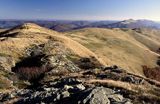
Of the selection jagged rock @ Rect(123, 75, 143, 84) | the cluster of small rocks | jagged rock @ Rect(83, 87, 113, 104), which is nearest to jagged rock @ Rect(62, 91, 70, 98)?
the cluster of small rocks

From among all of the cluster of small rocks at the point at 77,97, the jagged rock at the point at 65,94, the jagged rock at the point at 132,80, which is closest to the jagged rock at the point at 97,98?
the cluster of small rocks at the point at 77,97

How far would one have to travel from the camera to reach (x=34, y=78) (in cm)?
5953

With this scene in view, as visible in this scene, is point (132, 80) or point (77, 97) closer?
point (77, 97)

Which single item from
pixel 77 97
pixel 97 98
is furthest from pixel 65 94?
pixel 97 98

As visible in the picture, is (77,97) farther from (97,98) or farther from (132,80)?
(132,80)

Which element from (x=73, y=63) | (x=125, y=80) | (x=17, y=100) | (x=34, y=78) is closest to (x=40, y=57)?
(x=73, y=63)

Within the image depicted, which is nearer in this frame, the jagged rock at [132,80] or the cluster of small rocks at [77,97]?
the cluster of small rocks at [77,97]

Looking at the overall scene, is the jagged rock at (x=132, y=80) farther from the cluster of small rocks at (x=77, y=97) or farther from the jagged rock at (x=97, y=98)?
the jagged rock at (x=97, y=98)

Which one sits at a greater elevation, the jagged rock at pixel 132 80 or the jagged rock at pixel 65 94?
the jagged rock at pixel 65 94

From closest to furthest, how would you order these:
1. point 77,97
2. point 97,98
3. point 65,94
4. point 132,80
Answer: point 97,98
point 77,97
point 65,94
point 132,80

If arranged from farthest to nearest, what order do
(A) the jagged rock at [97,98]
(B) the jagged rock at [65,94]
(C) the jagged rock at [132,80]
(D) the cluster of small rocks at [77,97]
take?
(C) the jagged rock at [132,80] < (B) the jagged rock at [65,94] < (D) the cluster of small rocks at [77,97] < (A) the jagged rock at [97,98]

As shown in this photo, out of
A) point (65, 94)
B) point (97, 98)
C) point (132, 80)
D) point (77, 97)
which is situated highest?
point (97, 98)

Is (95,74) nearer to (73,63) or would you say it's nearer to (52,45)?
(73,63)

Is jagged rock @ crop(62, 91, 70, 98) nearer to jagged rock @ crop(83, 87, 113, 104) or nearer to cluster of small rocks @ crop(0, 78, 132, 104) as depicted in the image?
cluster of small rocks @ crop(0, 78, 132, 104)
